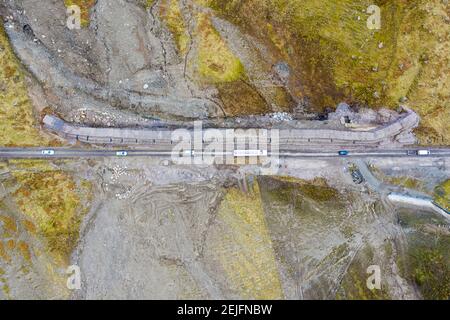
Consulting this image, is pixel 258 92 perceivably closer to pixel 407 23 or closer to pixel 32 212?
pixel 407 23

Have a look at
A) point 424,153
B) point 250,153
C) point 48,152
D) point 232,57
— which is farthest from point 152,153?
point 424,153

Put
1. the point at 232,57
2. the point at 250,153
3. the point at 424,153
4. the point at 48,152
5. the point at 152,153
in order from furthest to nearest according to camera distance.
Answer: the point at 232,57, the point at 152,153, the point at 424,153, the point at 250,153, the point at 48,152

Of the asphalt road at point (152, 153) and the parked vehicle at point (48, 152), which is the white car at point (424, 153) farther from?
the parked vehicle at point (48, 152)

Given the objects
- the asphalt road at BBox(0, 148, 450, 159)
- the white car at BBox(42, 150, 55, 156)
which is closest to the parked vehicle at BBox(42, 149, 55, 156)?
the white car at BBox(42, 150, 55, 156)

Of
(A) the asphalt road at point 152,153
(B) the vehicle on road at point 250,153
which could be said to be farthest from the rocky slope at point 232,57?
(B) the vehicle on road at point 250,153

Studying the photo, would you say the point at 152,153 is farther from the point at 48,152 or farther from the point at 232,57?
the point at 232,57

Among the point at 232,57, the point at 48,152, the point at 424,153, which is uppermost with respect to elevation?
the point at 232,57

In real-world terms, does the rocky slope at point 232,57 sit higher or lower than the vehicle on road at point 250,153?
higher

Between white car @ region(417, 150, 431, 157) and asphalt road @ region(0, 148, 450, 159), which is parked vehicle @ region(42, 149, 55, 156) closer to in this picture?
asphalt road @ region(0, 148, 450, 159)

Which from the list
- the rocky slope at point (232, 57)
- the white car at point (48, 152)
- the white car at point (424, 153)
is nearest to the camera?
the white car at point (48, 152)

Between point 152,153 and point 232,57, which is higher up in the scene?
point 232,57

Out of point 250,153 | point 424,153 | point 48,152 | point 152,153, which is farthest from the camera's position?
point 152,153

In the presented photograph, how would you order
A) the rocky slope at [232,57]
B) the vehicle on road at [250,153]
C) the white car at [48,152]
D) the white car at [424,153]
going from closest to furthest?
the white car at [48,152]
the rocky slope at [232,57]
the vehicle on road at [250,153]
the white car at [424,153]

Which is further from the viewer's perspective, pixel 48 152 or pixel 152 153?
pixel 152 153
